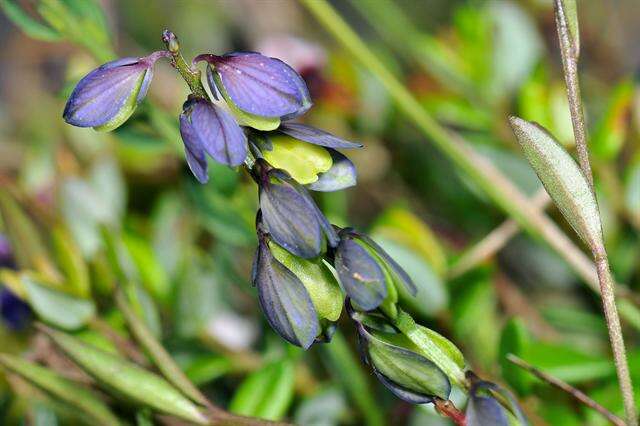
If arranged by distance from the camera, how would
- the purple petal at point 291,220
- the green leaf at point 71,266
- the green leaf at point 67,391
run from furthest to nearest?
the green leaf at point 71,266 < the green leaf at point 67,391 < the purple petal at point 291,220

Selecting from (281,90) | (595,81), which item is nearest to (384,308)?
(281,90)

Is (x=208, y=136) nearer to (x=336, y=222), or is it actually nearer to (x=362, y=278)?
(x=362, y=278)

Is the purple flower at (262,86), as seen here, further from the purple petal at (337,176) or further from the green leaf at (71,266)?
the green leaf at (71,266)

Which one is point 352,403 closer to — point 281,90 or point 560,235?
point 560,235

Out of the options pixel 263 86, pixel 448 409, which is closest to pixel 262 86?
pixel 263 86

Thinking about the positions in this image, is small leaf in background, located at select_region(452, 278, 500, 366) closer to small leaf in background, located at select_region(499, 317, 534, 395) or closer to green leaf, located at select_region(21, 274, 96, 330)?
small leaf in background, located at select_region(499, 317, 534, 395)

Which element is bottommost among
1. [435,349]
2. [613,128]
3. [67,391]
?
[67,391]

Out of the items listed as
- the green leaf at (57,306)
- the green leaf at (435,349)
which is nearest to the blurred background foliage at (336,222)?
the green leaf at (57,306)
